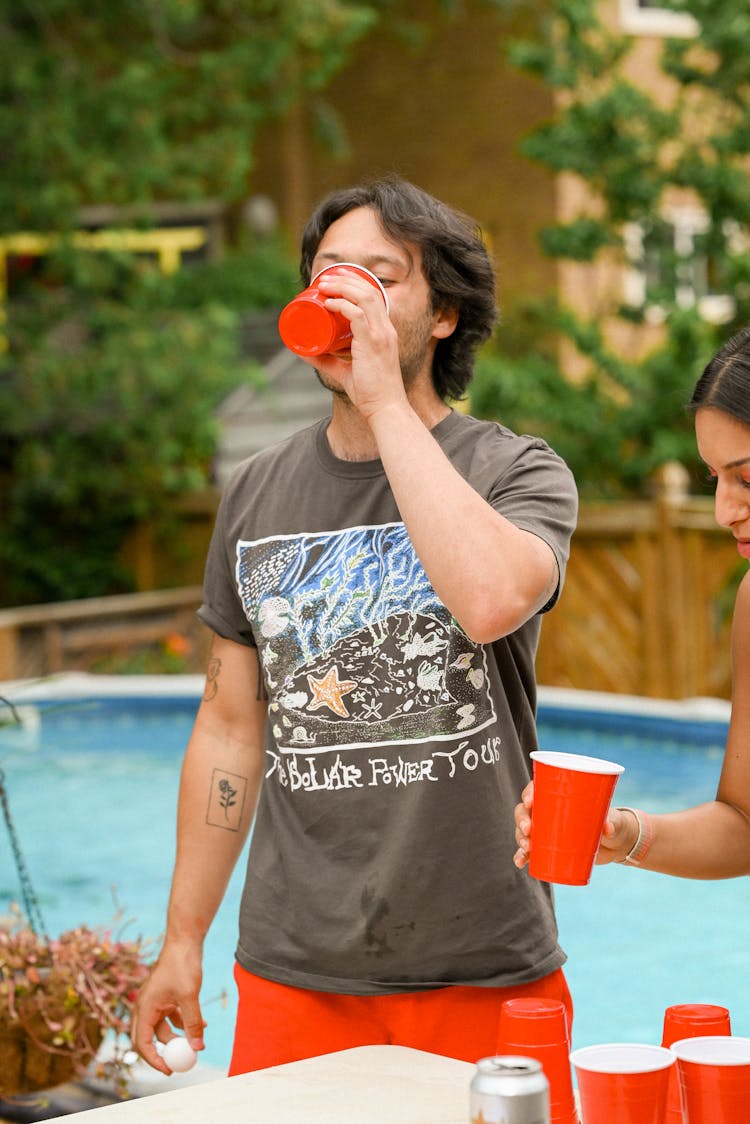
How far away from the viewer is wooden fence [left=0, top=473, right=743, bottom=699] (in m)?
10.3

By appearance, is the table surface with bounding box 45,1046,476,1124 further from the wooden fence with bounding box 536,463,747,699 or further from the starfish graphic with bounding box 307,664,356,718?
the wooden fence with bounding box 536,463,747,699

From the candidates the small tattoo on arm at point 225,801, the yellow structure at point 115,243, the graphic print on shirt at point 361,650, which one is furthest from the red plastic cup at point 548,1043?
the yellow structure at point 115,243

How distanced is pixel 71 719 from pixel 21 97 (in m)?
5.95

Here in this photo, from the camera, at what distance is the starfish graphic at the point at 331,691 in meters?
2.36

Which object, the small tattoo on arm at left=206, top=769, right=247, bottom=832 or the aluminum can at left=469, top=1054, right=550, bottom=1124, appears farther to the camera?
the small tattoo on arm at left=206, top=769, right=247, bottom=832

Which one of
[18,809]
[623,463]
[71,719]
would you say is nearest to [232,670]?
[18,809]

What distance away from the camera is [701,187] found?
36.7 ft

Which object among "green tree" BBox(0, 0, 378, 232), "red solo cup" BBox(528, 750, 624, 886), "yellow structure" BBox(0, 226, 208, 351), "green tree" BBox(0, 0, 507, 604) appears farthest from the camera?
"yellow structure" BBox(0, 226, 208, 351)

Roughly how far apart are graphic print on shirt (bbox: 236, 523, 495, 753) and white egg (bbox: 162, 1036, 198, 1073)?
515mm

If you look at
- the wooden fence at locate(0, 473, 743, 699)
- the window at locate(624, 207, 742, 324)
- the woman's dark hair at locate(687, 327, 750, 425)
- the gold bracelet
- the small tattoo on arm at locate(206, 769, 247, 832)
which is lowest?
the wooden fence at locate(0, 473, 743, 699)

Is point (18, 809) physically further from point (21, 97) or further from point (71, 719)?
point (21, 97)

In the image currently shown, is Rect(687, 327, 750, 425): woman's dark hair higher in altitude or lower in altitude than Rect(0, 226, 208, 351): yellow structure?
lower

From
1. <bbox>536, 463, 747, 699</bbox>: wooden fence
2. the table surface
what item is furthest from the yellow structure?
the table surface

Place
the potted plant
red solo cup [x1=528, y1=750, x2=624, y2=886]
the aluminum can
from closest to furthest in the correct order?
the aluminum can
red solo cup [x1=528, y1=750, x2=624, y2=886]
the potted plant
